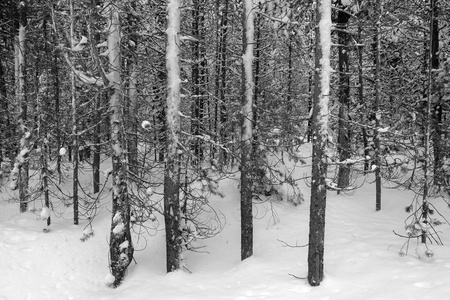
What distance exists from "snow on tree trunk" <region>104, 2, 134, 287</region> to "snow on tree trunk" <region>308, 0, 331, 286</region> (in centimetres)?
514

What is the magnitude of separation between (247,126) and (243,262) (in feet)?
12.8

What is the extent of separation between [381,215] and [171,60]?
10374 mm

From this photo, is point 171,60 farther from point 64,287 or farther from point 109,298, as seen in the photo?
point 64,287

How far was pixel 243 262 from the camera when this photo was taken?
383 inches

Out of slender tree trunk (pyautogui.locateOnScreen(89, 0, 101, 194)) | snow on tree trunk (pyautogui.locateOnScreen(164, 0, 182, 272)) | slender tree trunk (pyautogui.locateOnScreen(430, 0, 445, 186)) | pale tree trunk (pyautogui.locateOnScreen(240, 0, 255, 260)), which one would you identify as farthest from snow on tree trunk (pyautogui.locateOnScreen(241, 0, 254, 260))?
slender tree trunk (pyautogui.locateOnScreen(430, 0, 445, 186))

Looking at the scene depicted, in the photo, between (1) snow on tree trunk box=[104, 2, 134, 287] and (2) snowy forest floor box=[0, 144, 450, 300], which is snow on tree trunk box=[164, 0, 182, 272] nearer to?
(2) snowy forest floor box=[0, 144, 450, 300]

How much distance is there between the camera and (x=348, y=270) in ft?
26.9

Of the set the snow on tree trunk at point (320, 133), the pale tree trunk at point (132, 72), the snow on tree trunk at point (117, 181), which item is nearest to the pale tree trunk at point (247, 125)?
the snow on tree trunk at point (320, 133)

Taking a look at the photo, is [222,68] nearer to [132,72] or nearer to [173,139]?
[132,72]

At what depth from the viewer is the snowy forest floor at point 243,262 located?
7.38 metres

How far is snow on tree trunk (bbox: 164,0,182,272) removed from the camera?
9109 mm

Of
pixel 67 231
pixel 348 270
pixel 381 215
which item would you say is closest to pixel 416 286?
pixel 348 270

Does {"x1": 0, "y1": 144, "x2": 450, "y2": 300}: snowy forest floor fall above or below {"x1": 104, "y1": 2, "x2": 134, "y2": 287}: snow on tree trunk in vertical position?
below

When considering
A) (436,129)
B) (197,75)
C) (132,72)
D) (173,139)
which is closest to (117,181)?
(173,139)
